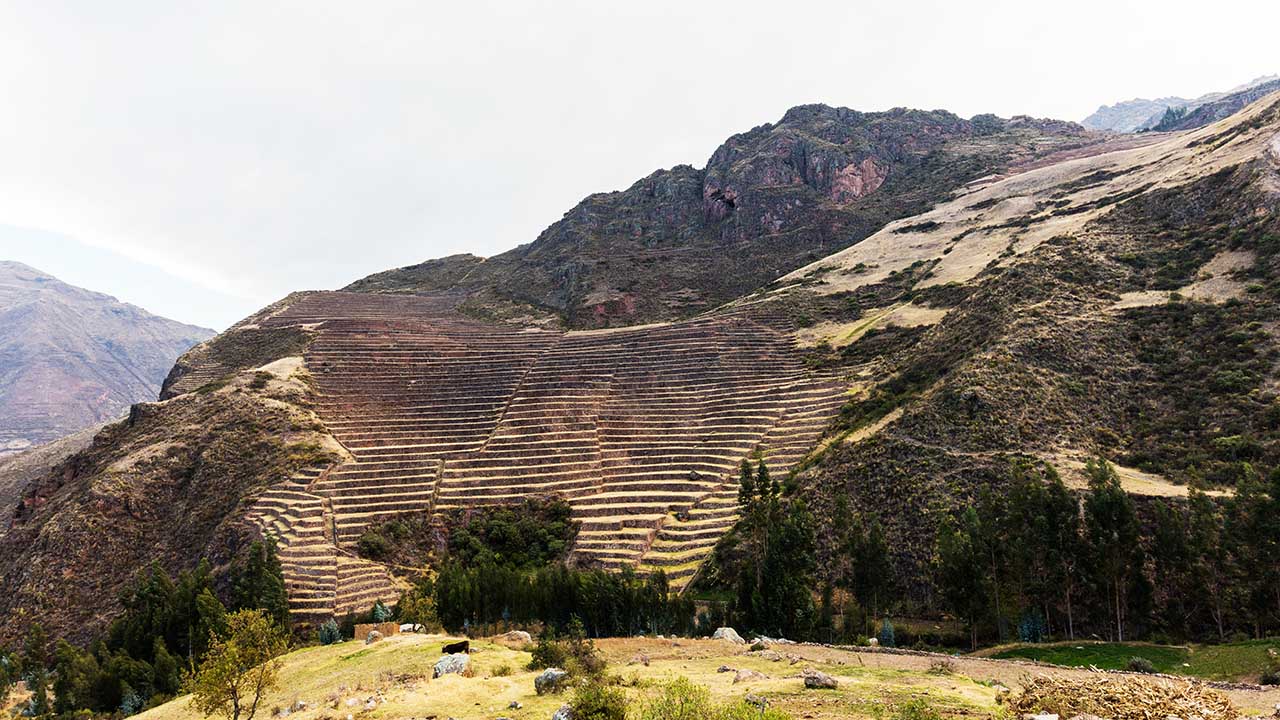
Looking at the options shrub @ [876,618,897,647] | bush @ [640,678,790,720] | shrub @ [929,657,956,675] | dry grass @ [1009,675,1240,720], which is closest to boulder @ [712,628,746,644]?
shrub @ [876,618,897,647]

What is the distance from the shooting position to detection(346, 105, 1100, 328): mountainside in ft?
405

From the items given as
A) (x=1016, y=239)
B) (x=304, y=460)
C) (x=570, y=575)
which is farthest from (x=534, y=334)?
(x=1016, y=239)

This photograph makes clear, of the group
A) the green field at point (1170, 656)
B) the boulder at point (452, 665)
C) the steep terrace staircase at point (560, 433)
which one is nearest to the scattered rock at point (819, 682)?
the boulder at point (452, 665)

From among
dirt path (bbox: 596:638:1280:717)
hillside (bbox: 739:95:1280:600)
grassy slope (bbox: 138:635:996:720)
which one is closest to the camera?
grassy slope (bbox: 138:635:996:720)

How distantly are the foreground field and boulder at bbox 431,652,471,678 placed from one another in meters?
0.45

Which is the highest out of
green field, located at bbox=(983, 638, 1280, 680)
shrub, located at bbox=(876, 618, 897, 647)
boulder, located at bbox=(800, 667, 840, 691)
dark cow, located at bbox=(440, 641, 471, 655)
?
boulder, located at bbox=(800, 667, 840, 691)

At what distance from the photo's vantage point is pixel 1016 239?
7962 centimetres

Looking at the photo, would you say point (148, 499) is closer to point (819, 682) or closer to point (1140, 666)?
point (819, 682)

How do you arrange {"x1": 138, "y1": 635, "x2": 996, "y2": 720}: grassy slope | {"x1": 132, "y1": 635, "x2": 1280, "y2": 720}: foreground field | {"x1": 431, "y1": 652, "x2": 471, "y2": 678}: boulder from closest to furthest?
{"x1": 132, "y1": 635, "x2": 1280, "y2": 720}: foreground field → {"x1": 138, "y1": 635, "x2": 996, "y2": 720}: grassy slope → {"x1": 431, "y1": 652, "x2": 471, "y2": 678}: boulder

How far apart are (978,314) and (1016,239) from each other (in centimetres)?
3253

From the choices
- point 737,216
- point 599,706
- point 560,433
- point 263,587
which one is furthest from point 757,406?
point 737,216

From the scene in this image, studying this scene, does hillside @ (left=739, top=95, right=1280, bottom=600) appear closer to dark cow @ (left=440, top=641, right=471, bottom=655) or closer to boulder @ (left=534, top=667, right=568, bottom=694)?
boulder @ (left=534, top=667, right=568, bottom=694)

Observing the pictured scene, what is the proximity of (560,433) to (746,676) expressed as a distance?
45968 mm

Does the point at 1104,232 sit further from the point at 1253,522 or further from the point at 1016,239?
the point at 1253,522
